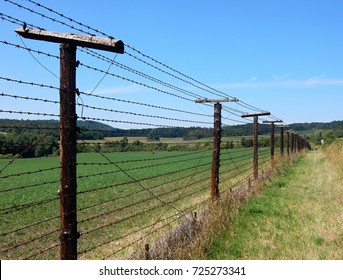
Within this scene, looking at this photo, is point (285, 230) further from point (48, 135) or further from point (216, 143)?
point (48, 135)

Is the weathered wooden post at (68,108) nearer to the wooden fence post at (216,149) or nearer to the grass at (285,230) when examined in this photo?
the grass at (285,230)

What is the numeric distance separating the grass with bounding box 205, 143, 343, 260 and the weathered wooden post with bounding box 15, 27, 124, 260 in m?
2.66

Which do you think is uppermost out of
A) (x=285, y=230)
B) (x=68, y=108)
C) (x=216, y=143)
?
(x=68, y=108)

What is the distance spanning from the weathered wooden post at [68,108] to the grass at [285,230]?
8.72ft

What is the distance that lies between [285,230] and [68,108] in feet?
16.4

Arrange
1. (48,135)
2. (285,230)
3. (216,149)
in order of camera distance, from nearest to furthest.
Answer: (48,135) → (285,230) → (216,149)

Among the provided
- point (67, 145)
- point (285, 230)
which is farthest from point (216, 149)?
point (67, 145)

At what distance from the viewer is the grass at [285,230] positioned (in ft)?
20.0

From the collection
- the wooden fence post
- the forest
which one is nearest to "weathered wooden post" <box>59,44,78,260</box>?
the forest

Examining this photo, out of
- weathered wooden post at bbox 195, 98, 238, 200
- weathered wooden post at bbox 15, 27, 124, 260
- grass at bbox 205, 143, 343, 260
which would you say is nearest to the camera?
weathered wooden post at bbox 15, 27, 124, 260

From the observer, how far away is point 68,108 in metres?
3.90

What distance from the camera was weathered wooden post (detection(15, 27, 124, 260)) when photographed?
387cm

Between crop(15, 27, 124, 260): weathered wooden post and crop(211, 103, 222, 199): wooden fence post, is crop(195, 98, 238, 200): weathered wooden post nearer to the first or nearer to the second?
crop(211, 103, 222, 199): wooden fence post

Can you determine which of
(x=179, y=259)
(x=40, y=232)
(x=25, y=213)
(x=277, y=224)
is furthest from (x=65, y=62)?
(x=25, y=213)
